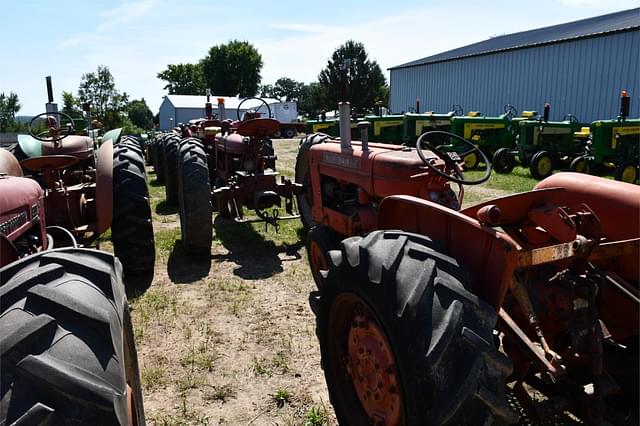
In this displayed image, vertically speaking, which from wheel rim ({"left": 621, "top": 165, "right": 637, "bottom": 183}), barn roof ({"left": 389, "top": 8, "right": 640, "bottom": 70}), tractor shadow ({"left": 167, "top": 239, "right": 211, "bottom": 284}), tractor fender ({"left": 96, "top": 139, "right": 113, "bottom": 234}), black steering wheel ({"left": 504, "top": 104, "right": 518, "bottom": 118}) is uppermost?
barn roof ({"left": 389, "top": 8, "right": 640, "bottom": 70})

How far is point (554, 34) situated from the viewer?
24406 mm

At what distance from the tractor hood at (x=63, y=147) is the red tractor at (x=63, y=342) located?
12.6 ft

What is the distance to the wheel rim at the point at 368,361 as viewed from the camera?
81.8 inches

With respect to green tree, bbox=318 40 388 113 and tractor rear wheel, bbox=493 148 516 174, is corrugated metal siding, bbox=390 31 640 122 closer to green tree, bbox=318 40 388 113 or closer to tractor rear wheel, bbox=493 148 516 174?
tractor rear wheel, bbox=493 148 516 174

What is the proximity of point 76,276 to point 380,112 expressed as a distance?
17.4m

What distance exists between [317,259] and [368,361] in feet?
8.04

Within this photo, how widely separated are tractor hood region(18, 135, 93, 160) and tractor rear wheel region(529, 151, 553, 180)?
1029 centimetres

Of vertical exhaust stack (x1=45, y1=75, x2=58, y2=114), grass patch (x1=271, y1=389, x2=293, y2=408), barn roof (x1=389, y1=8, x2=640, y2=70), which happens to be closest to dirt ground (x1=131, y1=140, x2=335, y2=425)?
grass patch (x1=271, y1=389, x2=293, y2=408)

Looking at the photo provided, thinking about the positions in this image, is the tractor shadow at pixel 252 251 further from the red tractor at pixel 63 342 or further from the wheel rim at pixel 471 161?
the wheel rim at pixel 471 161

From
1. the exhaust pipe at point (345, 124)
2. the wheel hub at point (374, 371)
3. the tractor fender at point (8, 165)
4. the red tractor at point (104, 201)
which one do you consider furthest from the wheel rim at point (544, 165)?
the tractor fender at point (8, 165)

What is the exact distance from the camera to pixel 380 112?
722 inches

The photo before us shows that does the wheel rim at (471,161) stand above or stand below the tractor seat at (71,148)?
below

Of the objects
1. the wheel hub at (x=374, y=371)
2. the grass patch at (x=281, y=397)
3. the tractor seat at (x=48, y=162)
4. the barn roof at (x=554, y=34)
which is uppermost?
the barn roof at (x=554, y=34)

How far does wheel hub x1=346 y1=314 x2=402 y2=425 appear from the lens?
2072 millimetres
